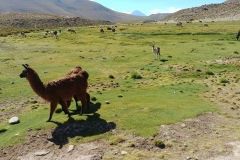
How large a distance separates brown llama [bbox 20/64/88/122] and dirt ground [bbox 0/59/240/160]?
1.97m

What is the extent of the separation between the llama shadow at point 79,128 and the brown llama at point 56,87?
48.0 inches

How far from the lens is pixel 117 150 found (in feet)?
43.4

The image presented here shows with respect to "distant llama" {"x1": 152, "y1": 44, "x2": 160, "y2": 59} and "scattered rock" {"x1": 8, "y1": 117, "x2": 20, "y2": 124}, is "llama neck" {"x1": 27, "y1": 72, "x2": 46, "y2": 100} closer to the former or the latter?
"scattered rock" {"x1": 8, "y1": 117, "x2": 20, "y2": 124}

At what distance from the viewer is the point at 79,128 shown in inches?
602

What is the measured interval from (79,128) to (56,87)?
9.65ft

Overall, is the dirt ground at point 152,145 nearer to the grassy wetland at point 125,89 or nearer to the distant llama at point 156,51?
the grassy wetland at point 125,89

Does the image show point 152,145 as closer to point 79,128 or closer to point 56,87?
point 79,128

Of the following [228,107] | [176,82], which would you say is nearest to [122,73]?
[176,82]

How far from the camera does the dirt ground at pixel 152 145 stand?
1292 centimetres

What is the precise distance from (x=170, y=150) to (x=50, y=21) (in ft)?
590

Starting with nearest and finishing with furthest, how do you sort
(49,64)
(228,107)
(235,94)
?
(228,107)
(235,94)
(49,64)

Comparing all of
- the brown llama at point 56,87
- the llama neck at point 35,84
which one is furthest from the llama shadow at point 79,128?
the llama neck at point 35,84

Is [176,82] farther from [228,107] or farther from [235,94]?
[228,107]

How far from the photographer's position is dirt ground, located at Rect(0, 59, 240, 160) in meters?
12.9
